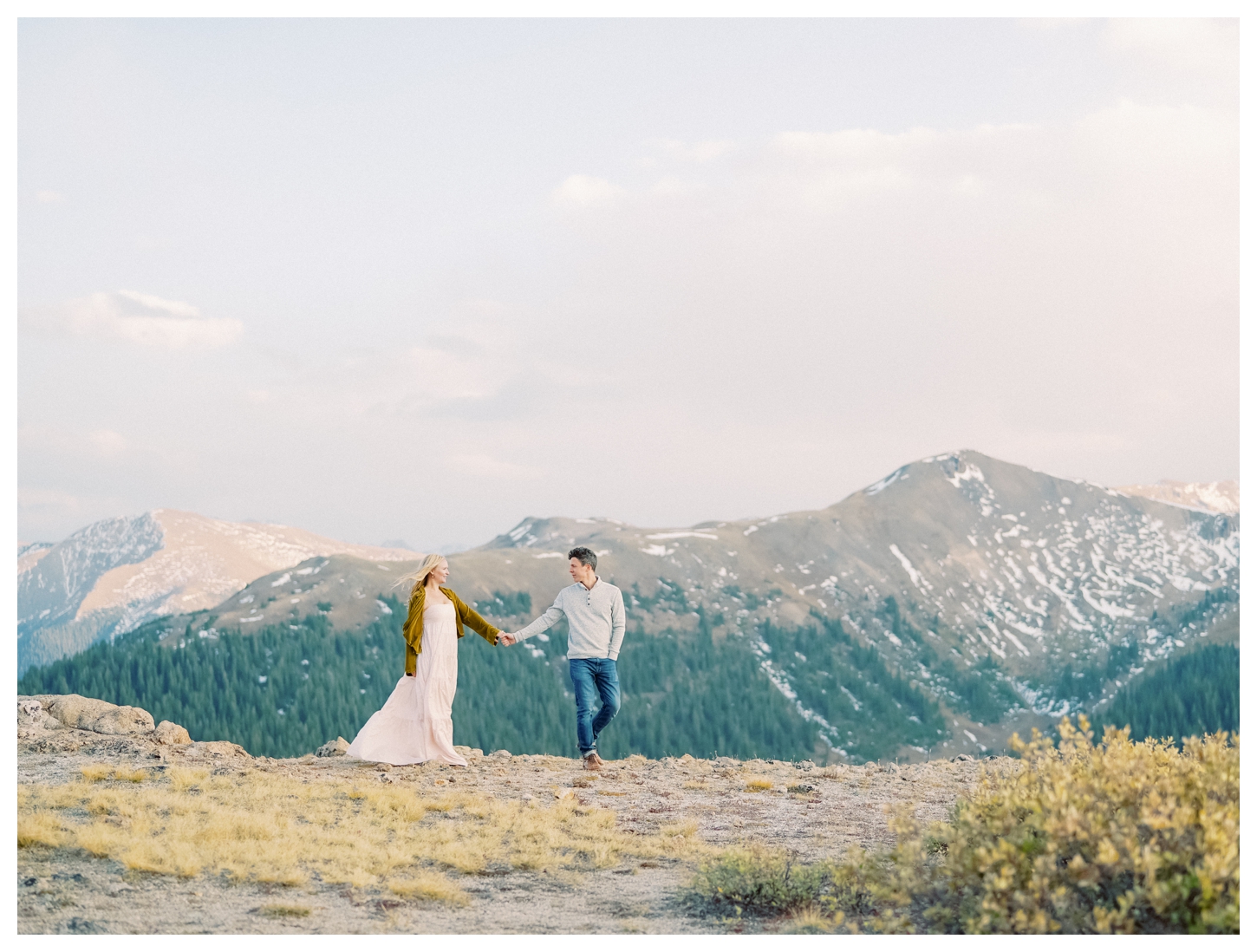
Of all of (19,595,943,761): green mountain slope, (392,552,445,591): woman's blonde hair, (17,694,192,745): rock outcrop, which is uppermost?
(392,552,445,591): woman's blonde hair

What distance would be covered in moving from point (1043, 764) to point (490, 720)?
15452 cm

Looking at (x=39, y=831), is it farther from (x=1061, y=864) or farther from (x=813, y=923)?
(x=1061, y=864)

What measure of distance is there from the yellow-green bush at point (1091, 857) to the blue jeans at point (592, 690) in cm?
784

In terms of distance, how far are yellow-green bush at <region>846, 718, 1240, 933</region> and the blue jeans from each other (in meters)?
7.84

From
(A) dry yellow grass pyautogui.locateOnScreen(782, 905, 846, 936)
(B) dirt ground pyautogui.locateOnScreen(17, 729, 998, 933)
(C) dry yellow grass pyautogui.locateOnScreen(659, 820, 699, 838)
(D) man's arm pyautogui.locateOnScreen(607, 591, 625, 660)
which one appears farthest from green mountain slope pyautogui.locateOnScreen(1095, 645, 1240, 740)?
(A) dry yellow grass pyautogui.locateOnScreen(782, 905, 846, 936)

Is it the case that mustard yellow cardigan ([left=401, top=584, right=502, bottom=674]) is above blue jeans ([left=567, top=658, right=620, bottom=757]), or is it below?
above

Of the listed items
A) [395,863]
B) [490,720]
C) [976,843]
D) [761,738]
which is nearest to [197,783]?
[395,863]

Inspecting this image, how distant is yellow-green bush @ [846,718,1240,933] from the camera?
7266 millimetres

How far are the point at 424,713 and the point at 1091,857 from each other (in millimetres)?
11770

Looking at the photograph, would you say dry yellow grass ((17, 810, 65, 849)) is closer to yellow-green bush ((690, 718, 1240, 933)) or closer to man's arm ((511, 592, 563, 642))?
man's arm ((511, 592, 563, 642))

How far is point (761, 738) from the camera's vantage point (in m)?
193

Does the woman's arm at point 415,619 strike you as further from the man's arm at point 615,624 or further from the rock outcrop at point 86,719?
the rock outcrop at point 86,719

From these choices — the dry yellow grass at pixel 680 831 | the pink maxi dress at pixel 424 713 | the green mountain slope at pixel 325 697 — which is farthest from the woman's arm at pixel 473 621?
the green mountain slope at pixel 325 697

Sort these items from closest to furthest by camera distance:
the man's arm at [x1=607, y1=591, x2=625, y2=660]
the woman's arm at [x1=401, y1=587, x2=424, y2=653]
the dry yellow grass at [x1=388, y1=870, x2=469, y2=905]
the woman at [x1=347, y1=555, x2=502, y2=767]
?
the dry yellow grass at [x1=388, y1=870, x2=469, y2=905] → the woman's arm at [x1=401, y1=587, x2=424, y2=653] → the woman at [x1=347, y1=555, x2=502, y2=767] → the man's arm at [x1=607, y1=591, x2=625, y2=660]
